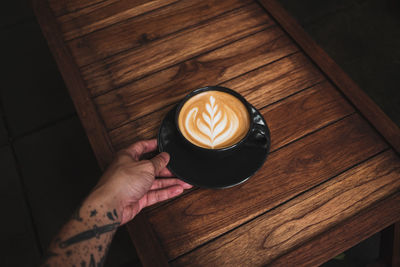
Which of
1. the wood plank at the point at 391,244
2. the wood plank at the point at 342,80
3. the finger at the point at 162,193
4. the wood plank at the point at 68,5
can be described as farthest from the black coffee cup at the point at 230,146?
the wood plank at the point at 68,5

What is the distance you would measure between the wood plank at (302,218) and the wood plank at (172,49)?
23.0 inches

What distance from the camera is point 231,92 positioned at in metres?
0.79

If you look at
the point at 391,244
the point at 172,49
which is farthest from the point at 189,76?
the point at 391,244

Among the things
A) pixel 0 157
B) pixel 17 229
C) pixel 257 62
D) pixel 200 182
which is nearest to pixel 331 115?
pixel 257 62

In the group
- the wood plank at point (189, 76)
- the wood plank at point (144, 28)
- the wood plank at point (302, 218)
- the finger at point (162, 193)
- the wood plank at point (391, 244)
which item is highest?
the wood plank at point (144, 28)

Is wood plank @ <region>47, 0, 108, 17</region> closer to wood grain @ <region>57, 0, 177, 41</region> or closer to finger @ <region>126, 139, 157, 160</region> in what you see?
wood grain @ <region>57, 0, 177, 41</region>

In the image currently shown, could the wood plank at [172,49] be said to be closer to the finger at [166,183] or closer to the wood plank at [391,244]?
the finger at [166,183]

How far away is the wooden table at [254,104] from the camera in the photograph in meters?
0.72

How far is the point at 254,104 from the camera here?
894 millimetres

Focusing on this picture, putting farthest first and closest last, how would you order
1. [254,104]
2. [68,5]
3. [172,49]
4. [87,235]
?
[68,5], [172,49], [254,104], [87,235]

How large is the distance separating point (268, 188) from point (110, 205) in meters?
0.41

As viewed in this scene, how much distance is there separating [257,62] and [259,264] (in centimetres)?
63

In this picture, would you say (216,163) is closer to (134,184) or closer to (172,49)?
(134,184)

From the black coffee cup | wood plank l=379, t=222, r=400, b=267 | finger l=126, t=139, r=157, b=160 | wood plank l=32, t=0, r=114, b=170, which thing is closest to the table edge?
wood plank l=32, t=0, r=114, b=170
